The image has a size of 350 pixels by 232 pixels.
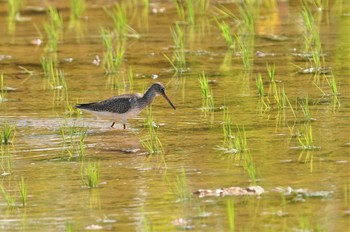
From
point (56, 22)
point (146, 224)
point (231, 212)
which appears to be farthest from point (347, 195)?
point (56, 22)

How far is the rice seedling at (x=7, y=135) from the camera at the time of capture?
995cm

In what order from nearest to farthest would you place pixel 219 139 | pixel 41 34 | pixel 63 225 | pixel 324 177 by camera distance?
pixel 63 225 < pixel 324 177 < pixel 219 139 < pixel 41 34

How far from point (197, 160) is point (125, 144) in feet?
3.90

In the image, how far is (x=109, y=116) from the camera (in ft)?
35.2

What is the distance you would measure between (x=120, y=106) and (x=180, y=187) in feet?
9.73

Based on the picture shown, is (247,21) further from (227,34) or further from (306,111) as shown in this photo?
(306,111)

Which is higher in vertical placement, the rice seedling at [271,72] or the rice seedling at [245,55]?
the rice seedling at [245,55]

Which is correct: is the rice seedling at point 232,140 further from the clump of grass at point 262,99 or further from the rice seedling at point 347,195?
the rice seedling at point 347,195

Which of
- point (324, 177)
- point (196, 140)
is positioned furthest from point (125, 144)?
point (324, 177)

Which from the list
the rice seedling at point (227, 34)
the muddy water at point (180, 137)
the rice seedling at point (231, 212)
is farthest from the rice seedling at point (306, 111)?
the rice seedling at point (227, 34)

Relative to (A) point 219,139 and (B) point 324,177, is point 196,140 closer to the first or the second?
(A) point 219,139

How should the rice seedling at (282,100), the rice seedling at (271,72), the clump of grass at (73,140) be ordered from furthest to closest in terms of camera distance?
the rice seedling at (271,72) → the rice seedling at (282,100) → the clump of grass at (73,140)

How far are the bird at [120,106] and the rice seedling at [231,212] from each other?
10.6ft

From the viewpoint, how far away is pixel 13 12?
1712cm
